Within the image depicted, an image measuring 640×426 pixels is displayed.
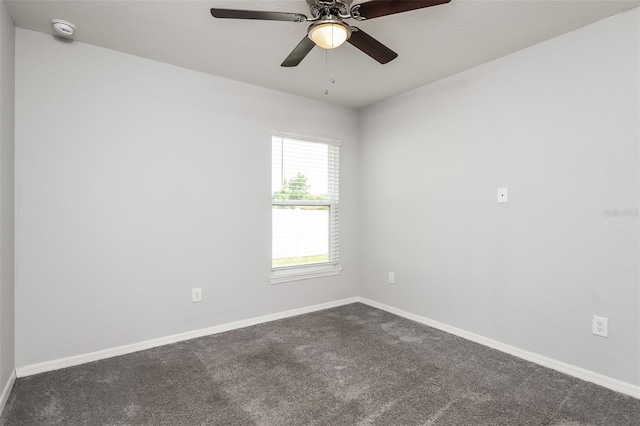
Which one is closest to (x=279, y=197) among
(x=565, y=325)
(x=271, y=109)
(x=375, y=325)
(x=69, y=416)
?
(x=271, y=109)

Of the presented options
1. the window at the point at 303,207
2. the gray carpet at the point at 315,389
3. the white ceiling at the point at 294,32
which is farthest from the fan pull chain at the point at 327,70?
the gray carpet at the point at 315,389

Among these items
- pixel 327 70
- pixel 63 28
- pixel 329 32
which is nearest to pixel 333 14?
pixel 329 32

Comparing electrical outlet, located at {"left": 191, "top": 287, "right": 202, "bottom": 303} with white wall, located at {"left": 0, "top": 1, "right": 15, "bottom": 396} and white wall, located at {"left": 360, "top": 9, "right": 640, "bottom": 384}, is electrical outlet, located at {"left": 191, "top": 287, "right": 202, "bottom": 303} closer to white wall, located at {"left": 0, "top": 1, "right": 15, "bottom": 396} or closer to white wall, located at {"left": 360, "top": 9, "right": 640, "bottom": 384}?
white wall, located at {"left": 0, "top": 1, "right": 15, "bottom": 396}

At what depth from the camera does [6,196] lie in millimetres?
2125

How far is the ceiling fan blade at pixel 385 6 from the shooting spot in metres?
1.63

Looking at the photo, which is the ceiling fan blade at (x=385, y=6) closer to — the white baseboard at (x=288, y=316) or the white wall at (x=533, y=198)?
the white wall at (x=533, y=198)

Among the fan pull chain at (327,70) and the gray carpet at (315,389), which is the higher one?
the fan pull chain at (327,70)

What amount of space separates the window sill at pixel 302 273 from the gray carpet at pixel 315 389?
74 cm

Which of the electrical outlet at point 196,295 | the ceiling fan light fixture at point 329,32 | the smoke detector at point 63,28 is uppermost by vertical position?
the smoke detector at point 63,28

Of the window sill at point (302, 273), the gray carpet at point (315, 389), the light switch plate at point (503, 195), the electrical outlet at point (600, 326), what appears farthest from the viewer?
the window sill at point (302, 273)

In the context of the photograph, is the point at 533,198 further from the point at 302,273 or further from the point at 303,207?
the point at 302,273

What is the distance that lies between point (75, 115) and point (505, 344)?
380 cm

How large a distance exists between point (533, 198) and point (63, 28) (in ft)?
11.8

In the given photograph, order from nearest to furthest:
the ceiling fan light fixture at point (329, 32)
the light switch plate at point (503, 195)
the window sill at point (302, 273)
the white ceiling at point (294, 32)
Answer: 1. the ceiling fan light fixture at point (329, 32)
2. the white ceiling at point (294, 32)
3. the light switch plate at point (503, 195)
4. the window sill at point (302, 273)
